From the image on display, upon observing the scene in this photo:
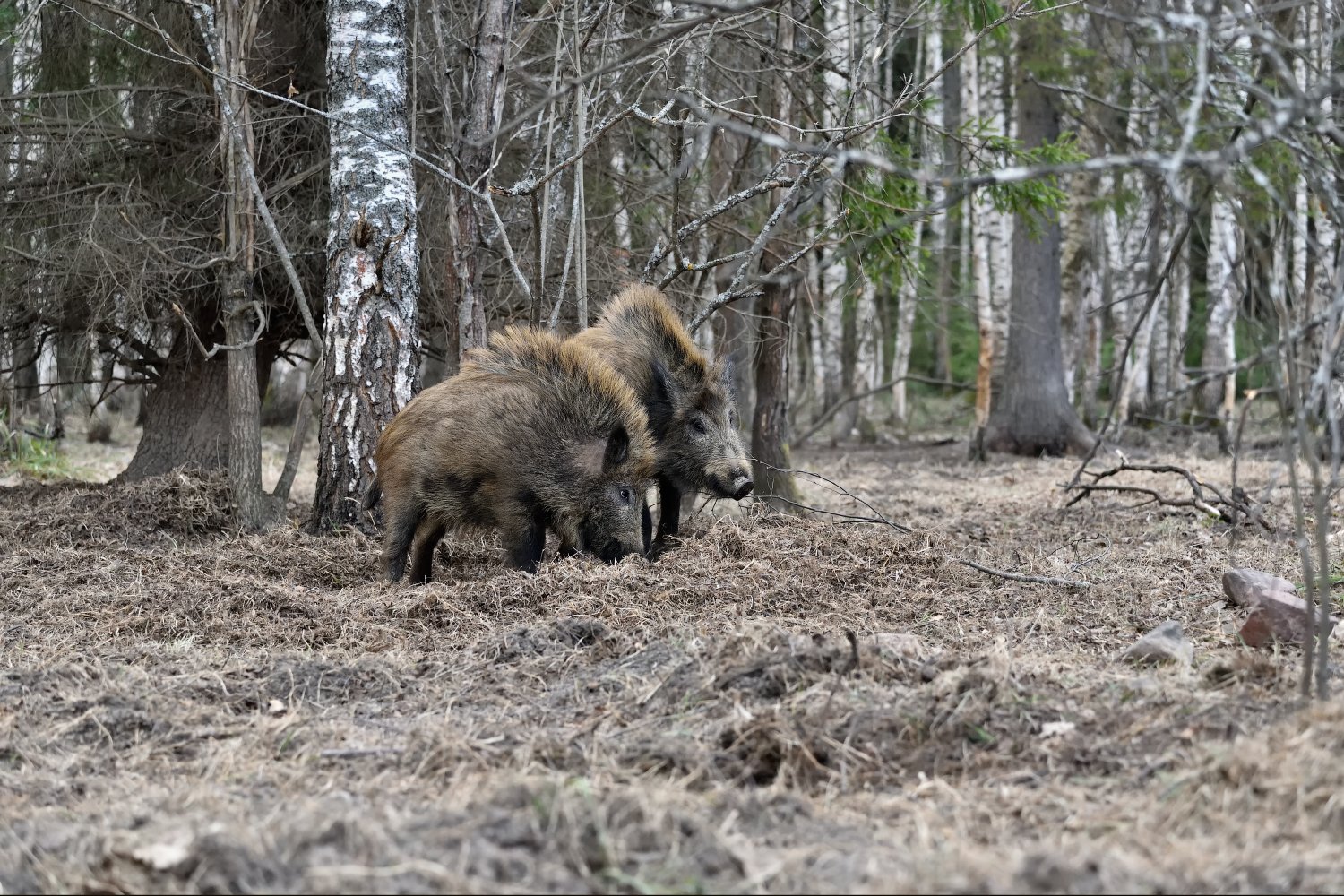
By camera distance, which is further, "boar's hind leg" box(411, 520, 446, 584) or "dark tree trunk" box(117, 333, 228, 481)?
"dark tree trunk" box(117, 333, 228, 481)

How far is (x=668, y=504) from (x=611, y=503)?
1169 millimetres

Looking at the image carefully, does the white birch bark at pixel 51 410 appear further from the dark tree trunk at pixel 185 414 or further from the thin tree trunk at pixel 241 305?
the thin tree trunk at pixel 241 305

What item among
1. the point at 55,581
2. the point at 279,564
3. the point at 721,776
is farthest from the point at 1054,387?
the point at 721,776

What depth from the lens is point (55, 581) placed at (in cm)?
612

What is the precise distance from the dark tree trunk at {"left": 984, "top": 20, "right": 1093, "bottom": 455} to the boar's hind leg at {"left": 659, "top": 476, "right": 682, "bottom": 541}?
728cm

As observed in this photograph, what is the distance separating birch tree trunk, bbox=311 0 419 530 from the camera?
23.7 feet

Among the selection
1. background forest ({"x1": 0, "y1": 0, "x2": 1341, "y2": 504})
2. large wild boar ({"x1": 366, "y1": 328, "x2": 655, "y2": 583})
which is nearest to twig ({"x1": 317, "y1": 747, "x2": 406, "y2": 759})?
large wild boar ({"x1": 366, "y1": 328, "x2": 655, "y2": 583})

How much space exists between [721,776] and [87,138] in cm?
735

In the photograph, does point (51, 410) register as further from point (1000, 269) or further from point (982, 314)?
point (1000, 269)

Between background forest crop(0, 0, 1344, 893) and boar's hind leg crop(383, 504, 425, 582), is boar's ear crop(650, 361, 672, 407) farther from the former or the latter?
boar's hind leg crop(383, 504, 425, 582)

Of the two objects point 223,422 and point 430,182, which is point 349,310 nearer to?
point 430,182

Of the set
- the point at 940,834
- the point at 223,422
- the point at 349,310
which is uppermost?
the point at 349,310

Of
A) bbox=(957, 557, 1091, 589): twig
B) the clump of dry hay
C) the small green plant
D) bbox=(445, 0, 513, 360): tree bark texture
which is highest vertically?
bbox=(445, 0, 513, 360): tree bark texture

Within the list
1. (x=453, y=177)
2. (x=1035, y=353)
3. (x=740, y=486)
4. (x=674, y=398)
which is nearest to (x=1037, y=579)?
(x=740, y=486)
